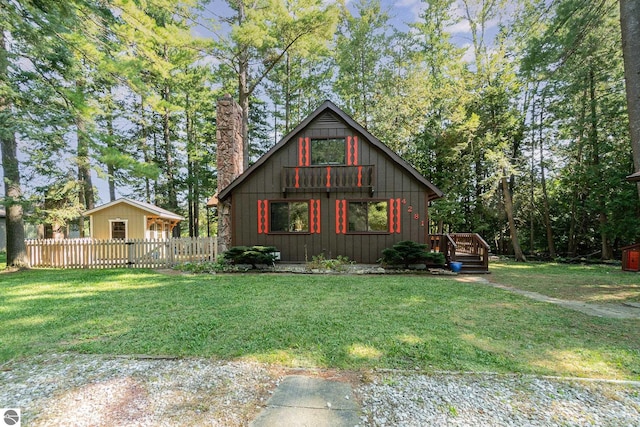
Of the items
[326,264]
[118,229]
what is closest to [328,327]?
[326,264]

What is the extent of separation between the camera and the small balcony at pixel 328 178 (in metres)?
11.2

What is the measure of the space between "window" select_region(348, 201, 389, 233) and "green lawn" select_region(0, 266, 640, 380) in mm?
4032

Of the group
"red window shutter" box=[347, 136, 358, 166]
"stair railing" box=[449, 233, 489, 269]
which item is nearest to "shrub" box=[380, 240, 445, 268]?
"stair railing" box=[449, 233, 489, 269]

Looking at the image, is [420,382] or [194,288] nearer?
[420,382]

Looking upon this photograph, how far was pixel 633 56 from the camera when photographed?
7660 mm

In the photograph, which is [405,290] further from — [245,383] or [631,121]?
[631,121]

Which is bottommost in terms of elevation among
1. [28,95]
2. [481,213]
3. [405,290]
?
[405,290]

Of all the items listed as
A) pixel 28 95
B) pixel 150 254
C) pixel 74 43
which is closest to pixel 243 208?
pixel 150 254

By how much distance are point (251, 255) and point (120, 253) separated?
18.6 ft

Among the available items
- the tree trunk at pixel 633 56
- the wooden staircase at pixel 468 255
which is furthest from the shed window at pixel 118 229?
the tree trunk at pixel 633 56

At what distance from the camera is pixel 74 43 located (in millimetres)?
3686

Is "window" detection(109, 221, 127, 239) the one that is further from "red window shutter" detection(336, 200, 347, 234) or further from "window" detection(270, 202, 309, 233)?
"red window shutter" detection(336, 200, 347, 234)

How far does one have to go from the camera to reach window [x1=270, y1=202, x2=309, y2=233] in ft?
37.4

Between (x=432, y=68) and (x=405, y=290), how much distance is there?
695 inches
